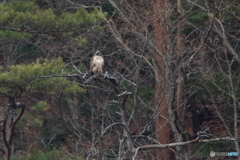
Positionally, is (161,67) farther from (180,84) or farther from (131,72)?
(131,72)

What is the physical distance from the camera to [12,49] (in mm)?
19766

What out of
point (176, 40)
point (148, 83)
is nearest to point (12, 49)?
point (148, 83)

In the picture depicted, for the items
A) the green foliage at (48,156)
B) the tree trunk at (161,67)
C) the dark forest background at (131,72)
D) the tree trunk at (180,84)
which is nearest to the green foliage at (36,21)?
the dark forest background at (131,72)

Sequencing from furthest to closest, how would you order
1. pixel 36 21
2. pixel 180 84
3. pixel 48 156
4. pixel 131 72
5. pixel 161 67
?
pixel 161 67 → pixel 180 84 → pixel 131 72 → pixel 48 156 → pixel 36 21

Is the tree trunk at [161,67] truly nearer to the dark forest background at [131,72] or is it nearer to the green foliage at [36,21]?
the dark forest background at [131,72]

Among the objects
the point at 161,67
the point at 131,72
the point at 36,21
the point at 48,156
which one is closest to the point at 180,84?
the point at 161,67

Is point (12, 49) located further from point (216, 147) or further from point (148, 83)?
point (216, 147)

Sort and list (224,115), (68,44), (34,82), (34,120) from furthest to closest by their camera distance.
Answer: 1. (224,115)
2. (68,44)
3. (34,120)
4. (34,82)

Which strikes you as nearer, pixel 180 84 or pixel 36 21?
pixel 36 21

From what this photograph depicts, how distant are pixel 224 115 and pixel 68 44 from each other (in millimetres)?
4718

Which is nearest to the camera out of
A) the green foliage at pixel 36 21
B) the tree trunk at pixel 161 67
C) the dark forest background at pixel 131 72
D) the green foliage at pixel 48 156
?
the green foliage at pixel 36 21

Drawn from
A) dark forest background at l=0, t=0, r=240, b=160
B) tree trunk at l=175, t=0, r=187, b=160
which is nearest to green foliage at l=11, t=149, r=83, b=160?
dark forest background at l=0, t=0, r=240, b=160

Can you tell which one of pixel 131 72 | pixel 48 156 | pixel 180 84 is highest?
pixel 131 72

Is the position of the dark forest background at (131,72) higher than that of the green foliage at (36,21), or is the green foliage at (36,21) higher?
the green foliage at (36,21)
